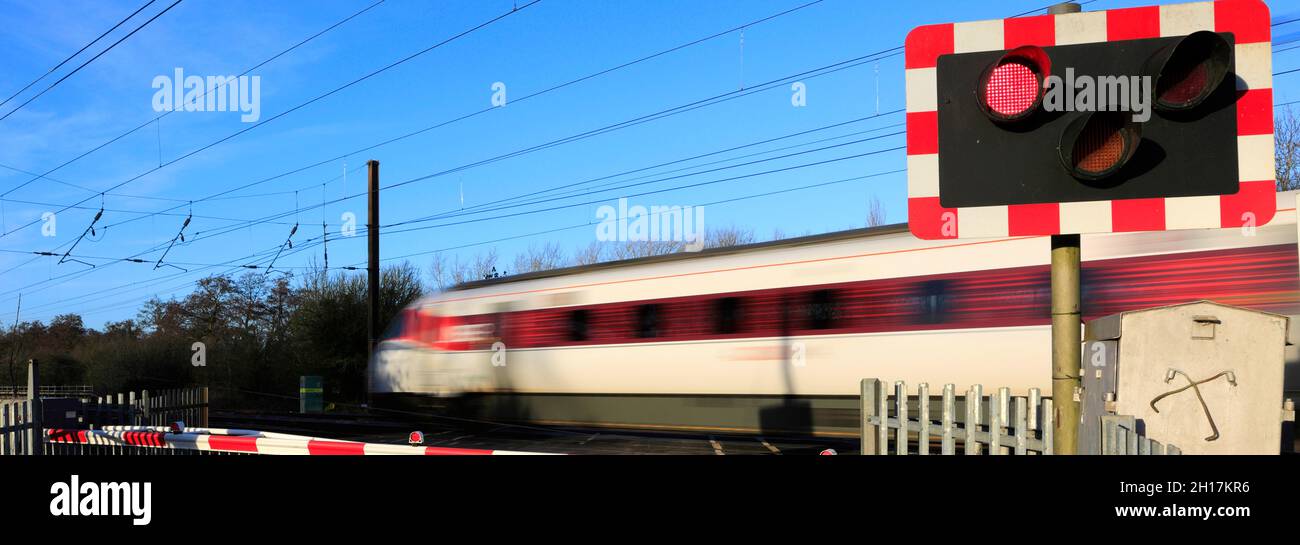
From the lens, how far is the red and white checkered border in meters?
3.36

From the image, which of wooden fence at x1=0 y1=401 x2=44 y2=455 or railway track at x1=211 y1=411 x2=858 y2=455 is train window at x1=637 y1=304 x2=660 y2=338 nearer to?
railway track at x1=211 y1=411 x2=858 y2=455

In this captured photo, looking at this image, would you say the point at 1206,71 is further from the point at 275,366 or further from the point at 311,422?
the point at 275,366

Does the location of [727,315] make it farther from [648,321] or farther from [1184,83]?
[1184,83]

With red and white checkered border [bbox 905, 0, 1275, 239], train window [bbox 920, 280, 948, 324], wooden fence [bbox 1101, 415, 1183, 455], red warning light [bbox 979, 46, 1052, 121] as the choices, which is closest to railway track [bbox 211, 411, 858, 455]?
train window [bbox 920, 280, 948, 324]

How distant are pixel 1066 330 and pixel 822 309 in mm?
13201

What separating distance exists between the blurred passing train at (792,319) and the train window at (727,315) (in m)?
0.03

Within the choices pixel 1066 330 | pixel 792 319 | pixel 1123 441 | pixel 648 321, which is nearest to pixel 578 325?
pixel 648 321

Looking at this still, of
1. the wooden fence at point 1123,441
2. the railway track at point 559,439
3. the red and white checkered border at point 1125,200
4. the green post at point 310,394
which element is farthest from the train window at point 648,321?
the green post at point 310,394

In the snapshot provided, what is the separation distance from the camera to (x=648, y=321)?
19.6 metres

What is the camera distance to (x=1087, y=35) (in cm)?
346

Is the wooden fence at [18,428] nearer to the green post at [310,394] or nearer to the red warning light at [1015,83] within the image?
the red warning light at [1015,83]

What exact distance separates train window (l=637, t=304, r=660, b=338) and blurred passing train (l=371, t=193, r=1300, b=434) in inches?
1.1
